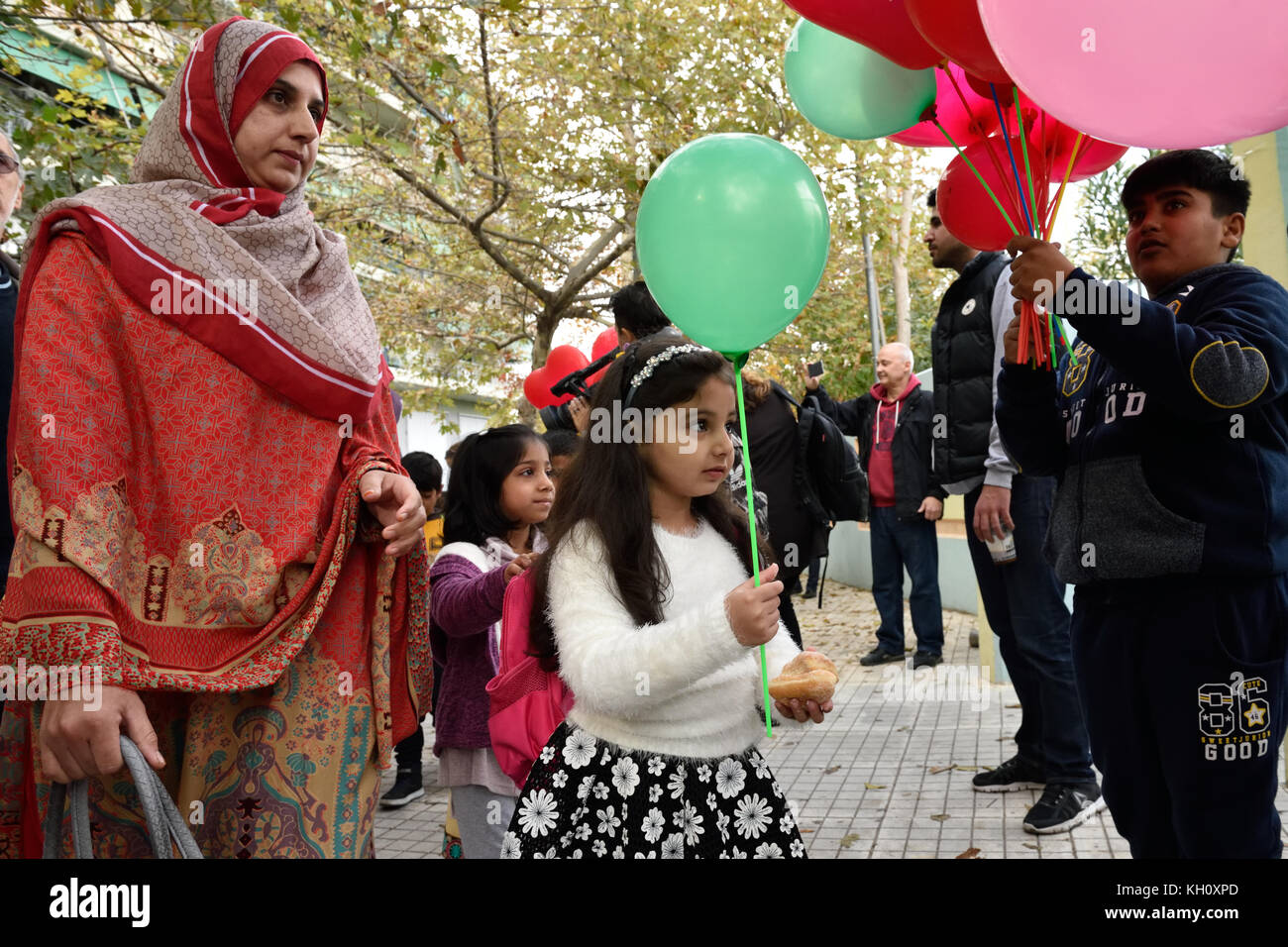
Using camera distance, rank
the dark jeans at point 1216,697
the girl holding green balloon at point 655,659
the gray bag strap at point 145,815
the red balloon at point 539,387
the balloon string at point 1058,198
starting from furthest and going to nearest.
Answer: the red balloon at point 539,387
the balloon string at point 1058,198
the dark jeans at point 1216,697
the girl holding green balloon at point 655,659
the gray bag strap at point 145,815

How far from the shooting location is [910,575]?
7.17 m

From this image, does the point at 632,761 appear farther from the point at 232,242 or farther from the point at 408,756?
the point at 408,756

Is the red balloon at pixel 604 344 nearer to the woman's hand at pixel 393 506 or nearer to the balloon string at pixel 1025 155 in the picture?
the balloon string at pixel 1025 155

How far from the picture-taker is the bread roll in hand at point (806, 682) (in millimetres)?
1858

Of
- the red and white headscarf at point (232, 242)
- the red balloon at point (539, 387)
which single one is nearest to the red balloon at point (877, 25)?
the red and white headscarf at point (232, 242)

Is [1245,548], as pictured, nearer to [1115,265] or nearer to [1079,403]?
[1079,403]

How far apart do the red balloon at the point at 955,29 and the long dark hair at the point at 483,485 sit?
181cm

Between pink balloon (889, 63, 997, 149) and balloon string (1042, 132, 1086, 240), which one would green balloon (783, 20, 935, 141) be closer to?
pink balloon (889, 63, 997, 149)

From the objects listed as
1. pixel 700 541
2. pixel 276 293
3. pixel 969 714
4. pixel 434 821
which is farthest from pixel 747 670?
pixel 969 714

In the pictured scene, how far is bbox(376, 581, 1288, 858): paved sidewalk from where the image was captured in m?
3.51

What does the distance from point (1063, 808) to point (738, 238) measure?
2.58 meters

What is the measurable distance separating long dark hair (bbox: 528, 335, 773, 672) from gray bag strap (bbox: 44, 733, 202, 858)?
0.84m

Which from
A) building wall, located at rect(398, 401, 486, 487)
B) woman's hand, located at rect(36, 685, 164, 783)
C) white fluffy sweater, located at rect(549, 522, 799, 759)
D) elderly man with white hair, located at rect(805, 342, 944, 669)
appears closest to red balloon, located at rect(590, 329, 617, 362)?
elderly man with white hair, located at rect(805, 342, 944, 669)

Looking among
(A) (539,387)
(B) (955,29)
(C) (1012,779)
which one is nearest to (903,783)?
(C) (1012,779)
